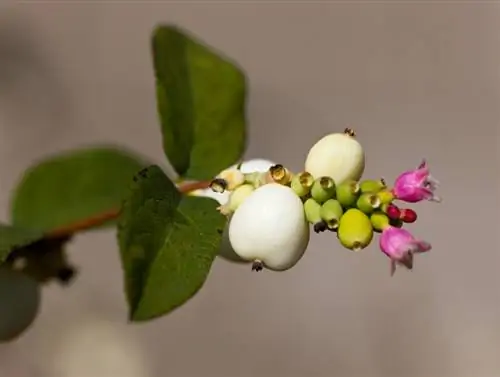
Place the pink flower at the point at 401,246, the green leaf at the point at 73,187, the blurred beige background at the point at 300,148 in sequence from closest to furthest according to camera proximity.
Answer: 1. the pink flower at the point at 401,246
2. the green leaf at the point at 73,187
3. the blurred beige background at the point at 300,148

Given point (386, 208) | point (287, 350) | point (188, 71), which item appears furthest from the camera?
point (287, 350)

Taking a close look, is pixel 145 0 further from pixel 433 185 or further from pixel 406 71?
pixel 433 185

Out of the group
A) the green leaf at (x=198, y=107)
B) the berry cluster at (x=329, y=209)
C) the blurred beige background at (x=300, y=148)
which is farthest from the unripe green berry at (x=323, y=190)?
the blurred beige background at (x=300, y=148)

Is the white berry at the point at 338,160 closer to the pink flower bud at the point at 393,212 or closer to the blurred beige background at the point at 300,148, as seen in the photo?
the pink flower bud at the point at 393,212

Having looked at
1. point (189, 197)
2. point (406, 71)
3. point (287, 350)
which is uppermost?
point (189, 197)

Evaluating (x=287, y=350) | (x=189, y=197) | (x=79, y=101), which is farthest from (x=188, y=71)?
(x=79, y=101)

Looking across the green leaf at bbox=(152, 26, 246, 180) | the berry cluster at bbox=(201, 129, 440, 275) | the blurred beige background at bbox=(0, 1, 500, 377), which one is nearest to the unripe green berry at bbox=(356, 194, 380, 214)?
the berry cluster at bbox=(201, 129, 440, 275)
